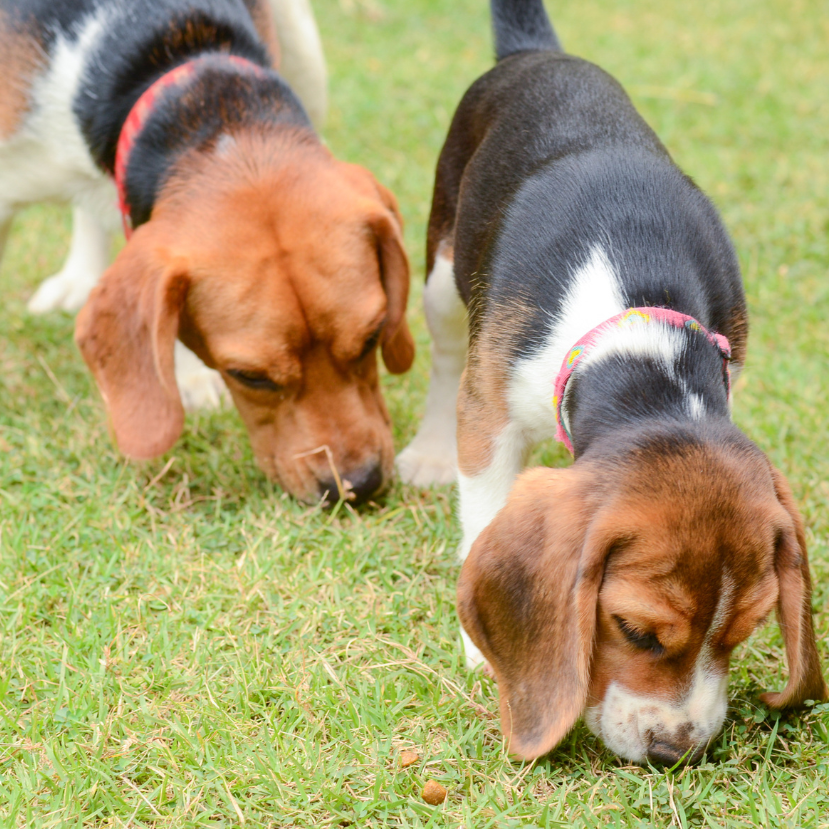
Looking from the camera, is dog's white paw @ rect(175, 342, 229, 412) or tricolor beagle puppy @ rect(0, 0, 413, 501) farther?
dog's white paw @ rect(175, 342, 229, 412)

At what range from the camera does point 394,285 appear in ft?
15.3

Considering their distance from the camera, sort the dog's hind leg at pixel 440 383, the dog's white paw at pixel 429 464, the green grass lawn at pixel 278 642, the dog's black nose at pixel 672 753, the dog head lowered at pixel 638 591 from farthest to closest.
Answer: the dog's white paw at pixel 429 464 → the dog's hind leg at pixel 440 383 → the green grass lawn at pixel 278 642 → the dog's black nose at pixel 672 753 → the dog head lowered at pixel 638 591

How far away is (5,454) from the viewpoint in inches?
200

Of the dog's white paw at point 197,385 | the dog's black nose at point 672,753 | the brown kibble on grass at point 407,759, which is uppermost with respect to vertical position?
the dog's black nose at point 672,753

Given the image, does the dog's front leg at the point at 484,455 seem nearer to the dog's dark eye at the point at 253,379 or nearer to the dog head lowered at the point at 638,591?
the dog head lowered at the point at 638,591

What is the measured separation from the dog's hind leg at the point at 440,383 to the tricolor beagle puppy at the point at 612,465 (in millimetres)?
620

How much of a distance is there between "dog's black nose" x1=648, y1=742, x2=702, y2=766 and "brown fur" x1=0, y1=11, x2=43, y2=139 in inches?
156

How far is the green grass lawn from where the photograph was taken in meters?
3.13

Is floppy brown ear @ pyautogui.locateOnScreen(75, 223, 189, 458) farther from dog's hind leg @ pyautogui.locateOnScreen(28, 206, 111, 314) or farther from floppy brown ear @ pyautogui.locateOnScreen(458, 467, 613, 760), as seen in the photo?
dog's hind leg @ pyautogui.locateOnScreen(28, 206, 111, 314)

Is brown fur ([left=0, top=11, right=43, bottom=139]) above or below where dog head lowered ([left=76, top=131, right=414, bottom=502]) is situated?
above

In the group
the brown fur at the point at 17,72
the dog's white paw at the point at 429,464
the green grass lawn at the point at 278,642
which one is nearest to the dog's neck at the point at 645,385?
the green grass lawn at the point at 278,642

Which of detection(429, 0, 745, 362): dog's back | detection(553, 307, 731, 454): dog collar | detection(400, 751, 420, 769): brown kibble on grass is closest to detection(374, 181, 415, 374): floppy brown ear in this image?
detection(429, 0, 745, 362): dog's back

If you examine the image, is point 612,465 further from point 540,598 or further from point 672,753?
point 672,753

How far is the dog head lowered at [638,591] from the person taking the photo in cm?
276
